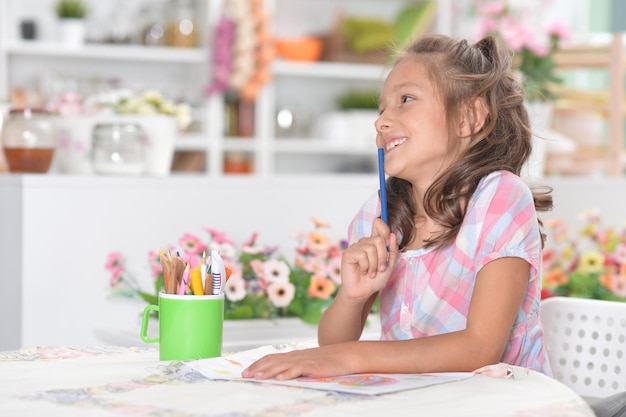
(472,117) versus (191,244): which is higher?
(472,117)

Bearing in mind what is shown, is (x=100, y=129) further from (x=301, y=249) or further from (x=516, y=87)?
(x=516, y=87)

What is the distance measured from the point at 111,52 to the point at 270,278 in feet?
9.59

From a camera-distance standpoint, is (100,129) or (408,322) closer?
(408,322)

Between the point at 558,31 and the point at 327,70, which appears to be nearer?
the point at 558,31

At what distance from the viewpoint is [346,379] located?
100 centimetres

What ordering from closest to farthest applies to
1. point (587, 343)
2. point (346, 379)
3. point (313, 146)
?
point (346, 379) → point (587, 343) → point (313, 146)

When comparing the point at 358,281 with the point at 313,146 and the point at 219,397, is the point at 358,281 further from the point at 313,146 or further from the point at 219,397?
the point at 313,146

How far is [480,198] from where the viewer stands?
1.27 metres

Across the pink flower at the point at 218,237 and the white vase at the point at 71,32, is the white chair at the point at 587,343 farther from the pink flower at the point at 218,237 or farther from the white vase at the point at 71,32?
the white vase at the point at 71,32

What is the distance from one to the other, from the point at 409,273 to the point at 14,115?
1.42 meters

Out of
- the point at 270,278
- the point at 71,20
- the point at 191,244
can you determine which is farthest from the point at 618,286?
the point at 71,20

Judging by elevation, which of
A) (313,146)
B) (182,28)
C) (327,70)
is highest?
(182,28)

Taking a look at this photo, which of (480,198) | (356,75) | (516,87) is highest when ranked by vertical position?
(356,75)

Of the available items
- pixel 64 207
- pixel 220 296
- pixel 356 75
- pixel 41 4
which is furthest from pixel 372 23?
pixel 220 296
